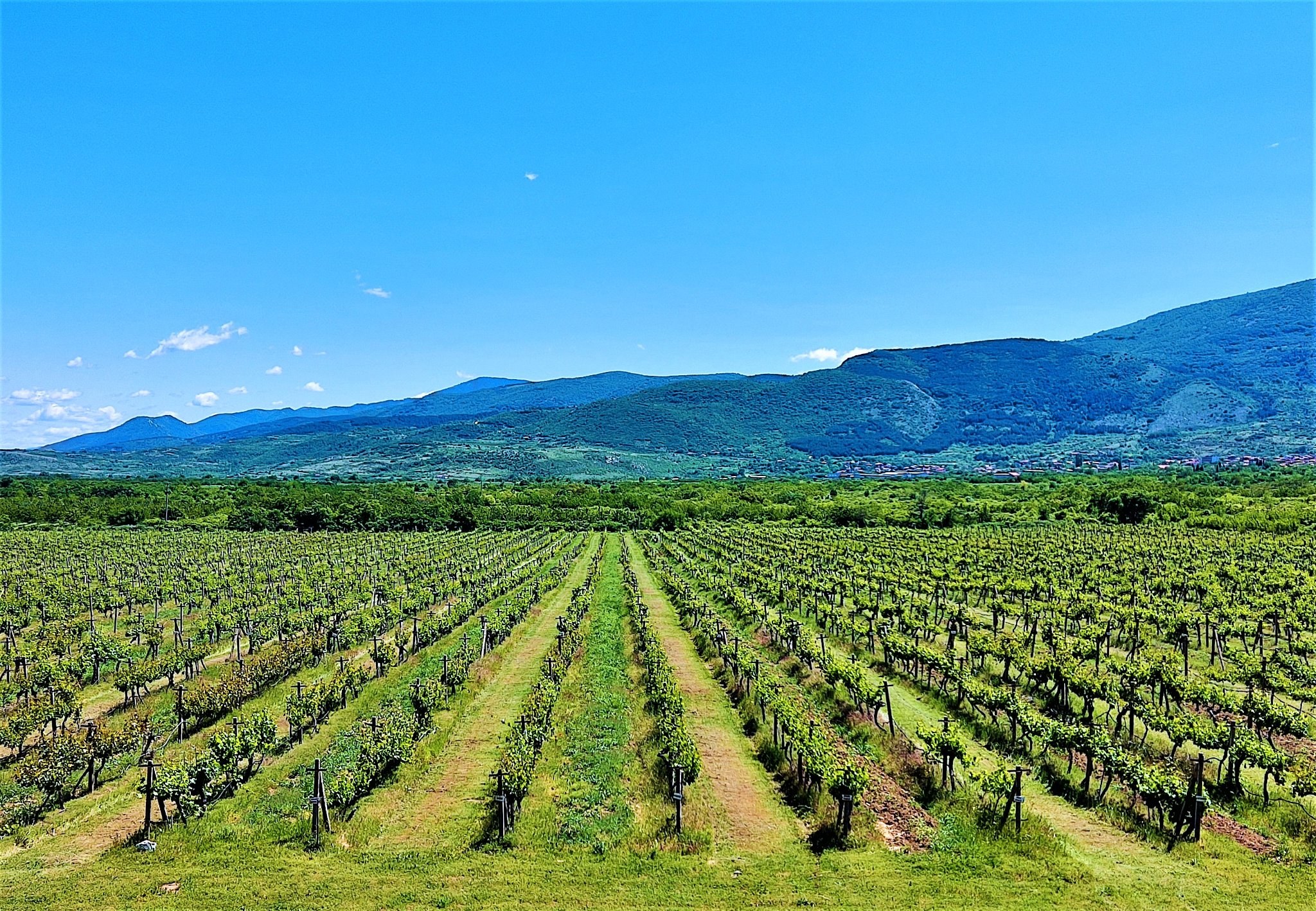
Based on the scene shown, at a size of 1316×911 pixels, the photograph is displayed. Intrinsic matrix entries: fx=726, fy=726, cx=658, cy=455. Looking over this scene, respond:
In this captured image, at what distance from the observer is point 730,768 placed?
54.3ft

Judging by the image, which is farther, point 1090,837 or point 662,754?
point 662,754

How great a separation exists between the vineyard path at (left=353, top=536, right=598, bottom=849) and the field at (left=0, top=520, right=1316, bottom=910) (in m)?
0.10

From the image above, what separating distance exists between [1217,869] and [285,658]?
25419 millimetres

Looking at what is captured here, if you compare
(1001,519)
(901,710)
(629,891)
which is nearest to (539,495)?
(1001,519)

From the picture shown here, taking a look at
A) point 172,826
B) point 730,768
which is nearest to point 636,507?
point 730,768

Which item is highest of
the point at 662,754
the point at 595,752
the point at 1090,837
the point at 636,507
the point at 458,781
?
the point at 662,754

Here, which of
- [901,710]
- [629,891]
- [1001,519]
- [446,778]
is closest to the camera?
[629,891]

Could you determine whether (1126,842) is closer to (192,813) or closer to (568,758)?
(568,758)

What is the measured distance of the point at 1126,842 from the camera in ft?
42.2

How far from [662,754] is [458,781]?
452 cm

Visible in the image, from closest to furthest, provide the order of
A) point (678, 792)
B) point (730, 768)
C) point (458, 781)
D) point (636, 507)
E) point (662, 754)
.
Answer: point (678, 792) < point (662, 754) < point (458, 781) < point (730, 768) < point (636, 507)

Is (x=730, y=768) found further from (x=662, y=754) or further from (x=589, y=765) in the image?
(x=589, y=765)

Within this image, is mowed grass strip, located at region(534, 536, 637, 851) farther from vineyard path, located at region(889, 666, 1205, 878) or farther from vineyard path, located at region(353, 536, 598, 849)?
vineyard path, located at region(889, 666, 1205, 878)

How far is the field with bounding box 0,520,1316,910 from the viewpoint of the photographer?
1184 centimetres
